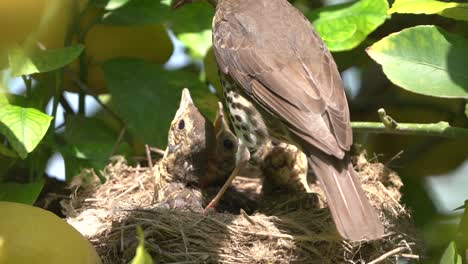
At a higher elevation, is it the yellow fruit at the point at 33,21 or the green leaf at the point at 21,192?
the yellow fruit at the point at 33,21

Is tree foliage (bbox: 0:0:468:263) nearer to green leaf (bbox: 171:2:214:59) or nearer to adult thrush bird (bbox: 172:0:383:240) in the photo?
green leaf (bbox: 171:2:214:59)

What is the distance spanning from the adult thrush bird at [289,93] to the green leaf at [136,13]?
4.5 inches

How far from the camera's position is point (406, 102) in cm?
494

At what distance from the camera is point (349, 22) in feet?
14.9

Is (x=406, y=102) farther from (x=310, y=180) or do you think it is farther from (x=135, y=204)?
(x=135, y=204)

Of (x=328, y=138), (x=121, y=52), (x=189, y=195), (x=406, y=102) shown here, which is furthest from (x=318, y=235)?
(x=121, y=52)

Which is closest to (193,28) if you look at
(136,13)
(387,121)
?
(136,13)

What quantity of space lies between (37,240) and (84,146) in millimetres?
1367

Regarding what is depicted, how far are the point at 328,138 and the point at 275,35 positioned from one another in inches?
32.3

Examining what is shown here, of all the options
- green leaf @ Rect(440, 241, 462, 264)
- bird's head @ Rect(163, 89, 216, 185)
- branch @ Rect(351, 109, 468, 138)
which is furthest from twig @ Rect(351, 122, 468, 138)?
bird's head @ Rect(163, 89, 216, 185)

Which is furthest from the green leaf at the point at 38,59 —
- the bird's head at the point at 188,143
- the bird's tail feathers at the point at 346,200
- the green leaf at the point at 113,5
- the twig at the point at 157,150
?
the bird's tail feathers at the point at 346,200

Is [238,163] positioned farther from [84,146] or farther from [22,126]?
[22,126]

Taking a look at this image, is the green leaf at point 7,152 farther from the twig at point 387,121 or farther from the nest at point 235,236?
the twig at point 387,121

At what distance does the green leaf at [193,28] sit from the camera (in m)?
4.75
